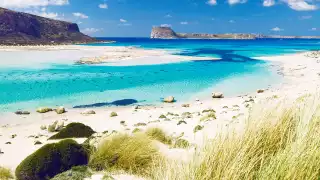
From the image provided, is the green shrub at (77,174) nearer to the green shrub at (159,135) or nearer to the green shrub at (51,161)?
the green shrub at (51,161)

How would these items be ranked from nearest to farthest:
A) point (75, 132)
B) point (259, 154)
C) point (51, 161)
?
point (259, 154) → point (51, 161) → point (75, 132)

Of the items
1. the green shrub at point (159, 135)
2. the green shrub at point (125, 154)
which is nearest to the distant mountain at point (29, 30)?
the green shrub at point (159, 135)

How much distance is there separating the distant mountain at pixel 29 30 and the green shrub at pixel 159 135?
359ft

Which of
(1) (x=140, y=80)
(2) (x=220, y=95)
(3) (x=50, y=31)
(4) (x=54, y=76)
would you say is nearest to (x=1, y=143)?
(2) (x=220, y=95)

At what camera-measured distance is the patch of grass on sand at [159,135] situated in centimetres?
1023

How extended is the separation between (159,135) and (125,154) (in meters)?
2.95

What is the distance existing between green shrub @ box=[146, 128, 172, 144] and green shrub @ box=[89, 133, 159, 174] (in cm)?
204

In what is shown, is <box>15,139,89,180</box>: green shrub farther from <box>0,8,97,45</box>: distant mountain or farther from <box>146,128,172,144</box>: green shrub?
<box>0,8,97,45</box>: distant mountain

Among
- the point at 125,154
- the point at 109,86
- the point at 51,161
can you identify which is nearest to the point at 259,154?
the point at 125,154

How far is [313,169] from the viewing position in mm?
3967

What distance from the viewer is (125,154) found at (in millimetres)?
7645

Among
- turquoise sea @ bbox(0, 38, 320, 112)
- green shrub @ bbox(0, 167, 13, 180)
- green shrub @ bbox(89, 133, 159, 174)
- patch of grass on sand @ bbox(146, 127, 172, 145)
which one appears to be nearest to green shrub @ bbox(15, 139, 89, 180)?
green shrub @ bbox(0, 167, 13, 180)

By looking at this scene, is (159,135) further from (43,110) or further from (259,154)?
(43,110)

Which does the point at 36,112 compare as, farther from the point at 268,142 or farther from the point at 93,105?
the point at 268,142
